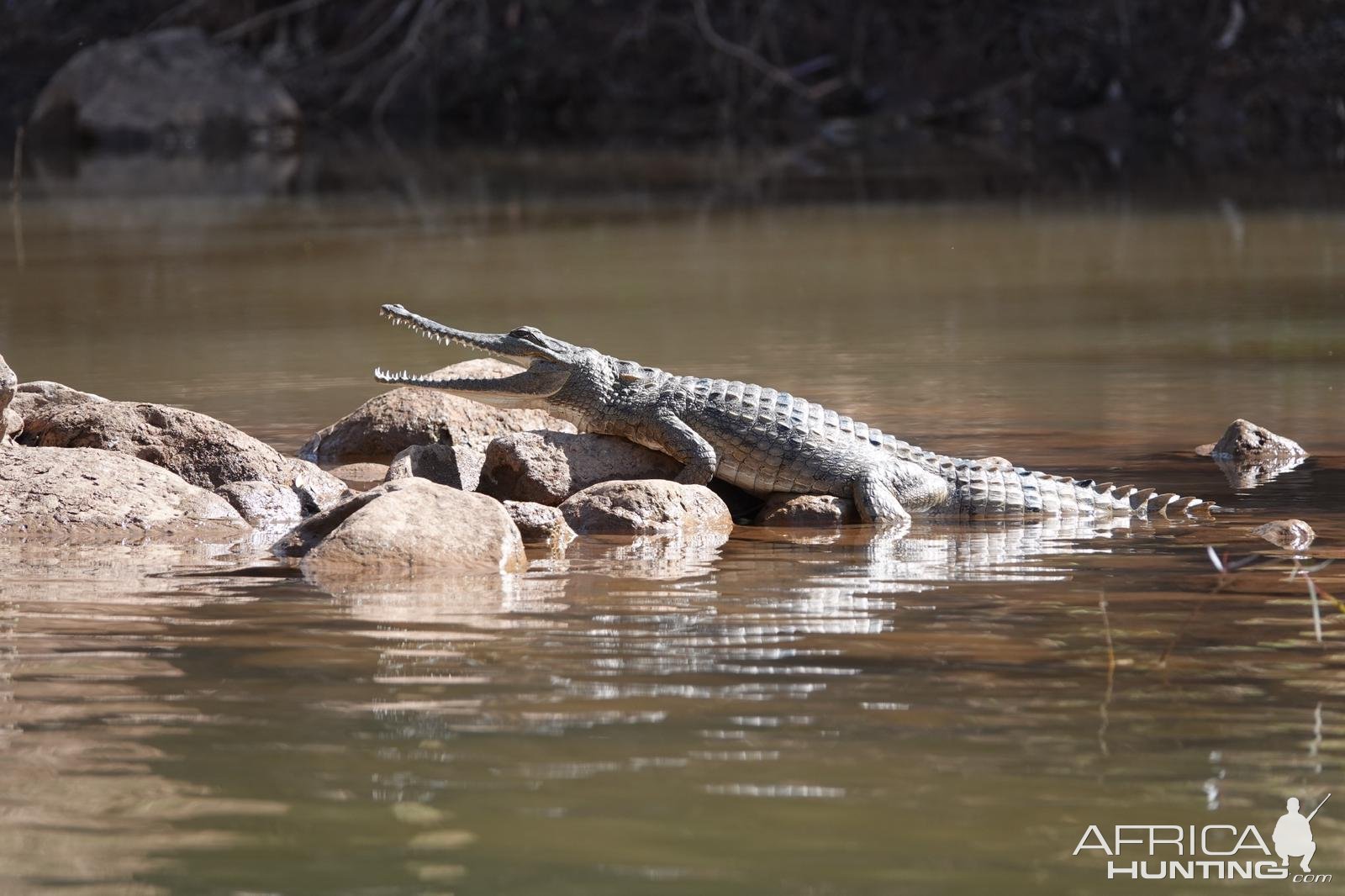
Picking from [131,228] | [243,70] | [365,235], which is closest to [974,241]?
[365,235]

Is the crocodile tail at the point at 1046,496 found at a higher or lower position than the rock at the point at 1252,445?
lower

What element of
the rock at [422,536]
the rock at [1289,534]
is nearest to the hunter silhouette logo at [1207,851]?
the rock at [422,536]

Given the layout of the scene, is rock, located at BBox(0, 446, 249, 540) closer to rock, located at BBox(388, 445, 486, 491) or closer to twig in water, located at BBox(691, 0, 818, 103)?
rock, located at BBox(388, 445, 486, 491)

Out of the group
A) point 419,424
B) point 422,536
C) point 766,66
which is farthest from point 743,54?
point 422,536

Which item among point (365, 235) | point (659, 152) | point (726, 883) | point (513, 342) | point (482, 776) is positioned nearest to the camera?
point (726, 883)

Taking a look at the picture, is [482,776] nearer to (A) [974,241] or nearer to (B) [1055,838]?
(B) [1055,838]

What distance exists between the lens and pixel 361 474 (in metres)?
7.27

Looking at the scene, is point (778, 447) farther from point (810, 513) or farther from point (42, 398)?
point (42, 398)

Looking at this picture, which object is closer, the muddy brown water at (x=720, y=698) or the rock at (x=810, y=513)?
the muddy brown water at (x=720, y=698)

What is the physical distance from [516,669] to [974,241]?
12438mm

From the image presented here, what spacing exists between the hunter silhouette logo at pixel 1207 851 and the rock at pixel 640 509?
305 centimetres

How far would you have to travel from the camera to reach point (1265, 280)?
13328 millimetres

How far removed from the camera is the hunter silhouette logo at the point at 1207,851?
3.02 metres

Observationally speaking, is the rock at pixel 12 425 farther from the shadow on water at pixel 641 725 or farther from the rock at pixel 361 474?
the shadow on water at pixel 641 725
